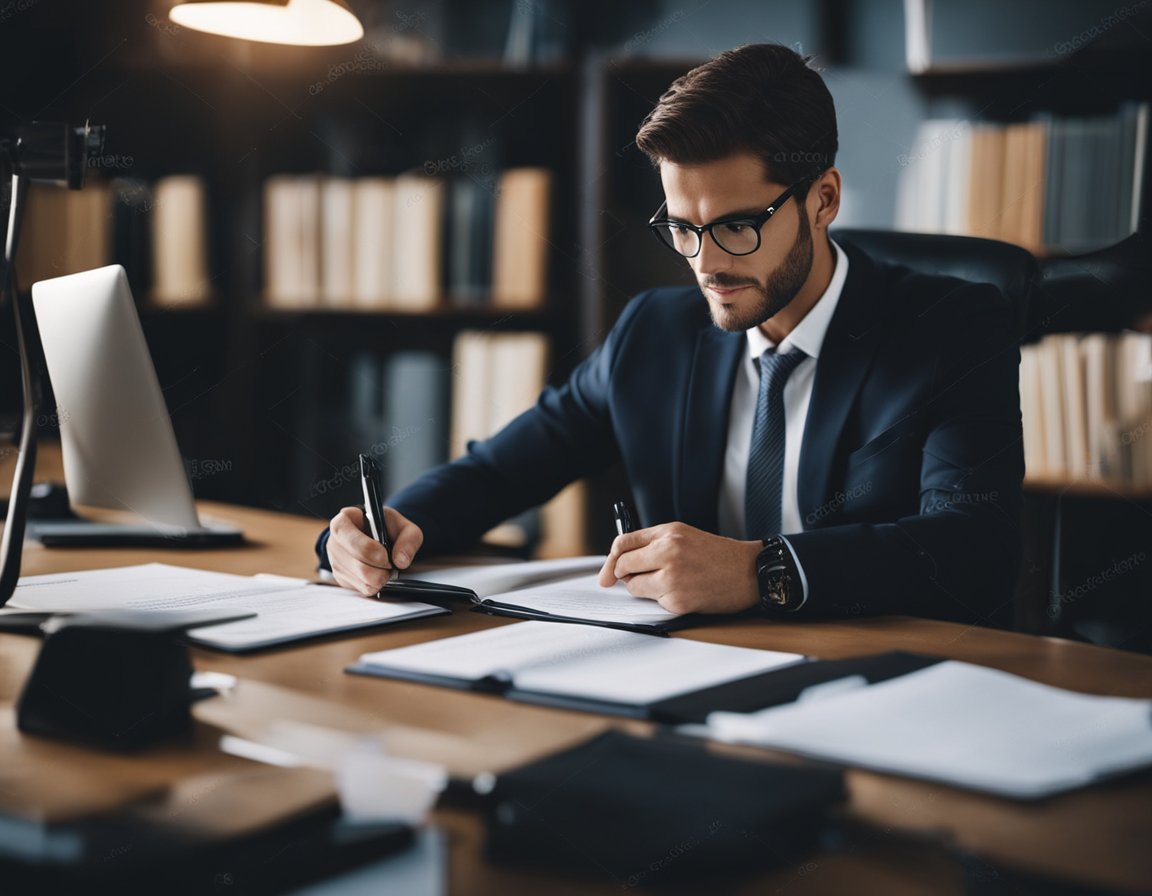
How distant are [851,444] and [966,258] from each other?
0.37 m

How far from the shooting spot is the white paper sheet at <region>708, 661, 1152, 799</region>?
66 centimetres

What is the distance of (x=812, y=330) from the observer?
60.2 inches

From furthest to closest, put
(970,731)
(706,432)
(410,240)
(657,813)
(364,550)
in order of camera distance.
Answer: (410,240) → (706,432) → (364,550) → (970,731) → (657,813)

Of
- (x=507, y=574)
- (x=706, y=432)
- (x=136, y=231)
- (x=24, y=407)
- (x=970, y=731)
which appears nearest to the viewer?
(x=970, y=731)

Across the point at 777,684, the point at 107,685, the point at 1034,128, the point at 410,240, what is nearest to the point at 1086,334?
the point at 1034,128

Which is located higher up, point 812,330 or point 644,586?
point 812,330

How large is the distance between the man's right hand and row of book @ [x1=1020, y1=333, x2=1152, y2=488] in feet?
4.45

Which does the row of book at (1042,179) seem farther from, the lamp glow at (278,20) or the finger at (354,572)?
the finger at (354,572)

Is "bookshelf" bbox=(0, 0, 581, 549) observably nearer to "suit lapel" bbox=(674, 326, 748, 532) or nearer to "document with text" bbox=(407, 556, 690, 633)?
"suit lapel" bbox=(674, 326, 748, 532)

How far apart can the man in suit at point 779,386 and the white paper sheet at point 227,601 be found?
0.25 ft

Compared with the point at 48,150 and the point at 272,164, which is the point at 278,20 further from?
the point at 272,164

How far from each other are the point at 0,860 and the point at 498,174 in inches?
86.7

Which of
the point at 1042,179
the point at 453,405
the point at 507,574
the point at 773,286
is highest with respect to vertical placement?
the point at 1042,179

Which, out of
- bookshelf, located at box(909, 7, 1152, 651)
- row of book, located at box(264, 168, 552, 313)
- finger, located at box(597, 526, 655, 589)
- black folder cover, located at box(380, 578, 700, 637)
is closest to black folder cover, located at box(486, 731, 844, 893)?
black folder cover, located at box(380, 578, 700, 637)
